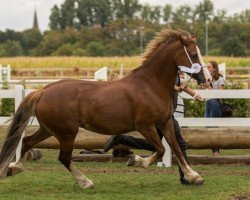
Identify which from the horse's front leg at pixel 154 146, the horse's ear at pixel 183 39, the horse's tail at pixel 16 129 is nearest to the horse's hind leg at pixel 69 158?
the horse's tail at pixel 16 129

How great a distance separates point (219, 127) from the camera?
11844 millimetres

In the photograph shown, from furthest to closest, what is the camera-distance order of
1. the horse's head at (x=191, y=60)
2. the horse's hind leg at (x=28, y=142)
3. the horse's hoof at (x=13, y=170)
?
the horse's hind leg at (x=28, y=142)
the horse's hoof at (x=13, y=170)
the horse's head at (x=191, y=60)

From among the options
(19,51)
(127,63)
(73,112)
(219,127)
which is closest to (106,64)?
(127,63)

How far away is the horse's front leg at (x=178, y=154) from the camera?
877 cm

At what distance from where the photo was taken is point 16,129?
8805 millimetres

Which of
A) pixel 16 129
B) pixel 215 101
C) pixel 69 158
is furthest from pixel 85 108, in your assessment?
pixel 215 101

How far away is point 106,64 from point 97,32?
58.8m

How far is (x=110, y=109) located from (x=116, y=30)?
3936 inches

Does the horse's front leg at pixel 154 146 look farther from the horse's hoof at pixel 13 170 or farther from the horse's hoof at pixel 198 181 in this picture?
the horse's hoof at pixel 13 170

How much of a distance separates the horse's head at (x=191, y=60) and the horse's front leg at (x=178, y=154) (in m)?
0.69

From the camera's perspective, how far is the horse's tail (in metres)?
→ 8.68

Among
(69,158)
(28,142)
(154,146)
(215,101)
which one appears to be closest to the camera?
(154,146)

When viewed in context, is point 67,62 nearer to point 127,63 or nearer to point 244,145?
point 127,63

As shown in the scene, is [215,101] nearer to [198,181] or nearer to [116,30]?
[198,181]
